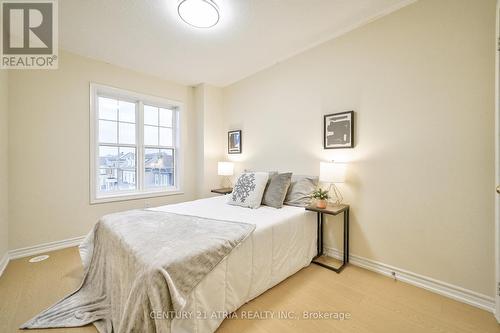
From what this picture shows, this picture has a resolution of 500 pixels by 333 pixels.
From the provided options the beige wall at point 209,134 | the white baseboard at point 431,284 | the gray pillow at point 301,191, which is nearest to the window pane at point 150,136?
the beige wall at point 209,134

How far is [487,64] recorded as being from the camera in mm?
1592

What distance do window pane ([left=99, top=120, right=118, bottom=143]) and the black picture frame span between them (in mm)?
1896

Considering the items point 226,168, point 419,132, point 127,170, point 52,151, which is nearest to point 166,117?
point 127,170

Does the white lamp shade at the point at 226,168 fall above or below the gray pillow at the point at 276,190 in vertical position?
above

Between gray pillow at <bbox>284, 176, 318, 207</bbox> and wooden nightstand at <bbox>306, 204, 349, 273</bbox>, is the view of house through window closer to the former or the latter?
gray pillow at <bbox>284, 176, 318, 207</bbox>

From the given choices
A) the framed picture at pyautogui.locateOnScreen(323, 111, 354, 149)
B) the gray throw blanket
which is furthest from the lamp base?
the gray throw blanket

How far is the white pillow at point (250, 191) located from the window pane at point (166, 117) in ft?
6.90

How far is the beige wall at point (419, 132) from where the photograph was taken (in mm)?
1631

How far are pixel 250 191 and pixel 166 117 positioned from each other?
7.96 feet

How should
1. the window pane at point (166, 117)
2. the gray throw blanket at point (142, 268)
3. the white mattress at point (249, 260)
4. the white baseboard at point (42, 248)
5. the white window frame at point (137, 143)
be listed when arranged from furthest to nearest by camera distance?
the window pane at point (166, 117) < the white window frame at point (137, 143) < the white baseboard at point (42, 248) < the white mattress at point (249, 260) < the gray throw blanket at point (142, 268)

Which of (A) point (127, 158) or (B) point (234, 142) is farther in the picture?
(B) point (234, 142)

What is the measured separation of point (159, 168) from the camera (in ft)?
12.5

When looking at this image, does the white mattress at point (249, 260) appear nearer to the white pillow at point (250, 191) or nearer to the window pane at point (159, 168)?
the white pillow at point (250, 191)

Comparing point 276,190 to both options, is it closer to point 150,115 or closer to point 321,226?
point 321,226
